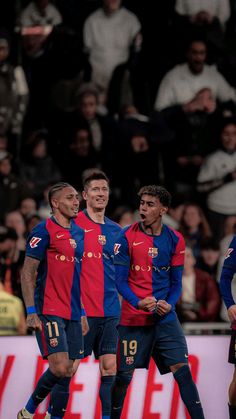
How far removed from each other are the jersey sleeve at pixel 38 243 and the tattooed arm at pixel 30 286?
0.04 meters

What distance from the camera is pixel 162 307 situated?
8906mm

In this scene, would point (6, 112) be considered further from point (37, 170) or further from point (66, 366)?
point (66, 366)

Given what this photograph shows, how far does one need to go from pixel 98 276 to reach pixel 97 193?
74 centimetres

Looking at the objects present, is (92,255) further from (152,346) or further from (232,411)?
(232,411)

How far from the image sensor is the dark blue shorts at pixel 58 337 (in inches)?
348

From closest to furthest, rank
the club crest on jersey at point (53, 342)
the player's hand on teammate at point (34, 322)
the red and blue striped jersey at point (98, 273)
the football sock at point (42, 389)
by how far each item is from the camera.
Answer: the player's hand on teammate at point (34, 322)
the club crest on jersey at point (53, 342)
the football sock at point (42, 389)
the red and blue striped jersey at point (98, 273)

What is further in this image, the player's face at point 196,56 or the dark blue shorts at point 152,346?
the player's face at point 196,56

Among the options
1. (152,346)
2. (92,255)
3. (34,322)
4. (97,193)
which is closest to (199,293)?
(92,255)

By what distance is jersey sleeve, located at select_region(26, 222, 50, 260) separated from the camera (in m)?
8.88

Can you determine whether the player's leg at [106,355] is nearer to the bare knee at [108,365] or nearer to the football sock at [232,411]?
the bare knee at [108,365]

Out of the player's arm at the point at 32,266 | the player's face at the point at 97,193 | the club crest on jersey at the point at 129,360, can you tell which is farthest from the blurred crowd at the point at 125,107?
the player's arm at the point at 32,266

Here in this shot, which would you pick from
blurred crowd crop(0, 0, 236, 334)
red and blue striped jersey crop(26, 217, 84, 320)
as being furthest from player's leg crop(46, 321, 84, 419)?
blurred crowd crop(0, 0, 236, 334)

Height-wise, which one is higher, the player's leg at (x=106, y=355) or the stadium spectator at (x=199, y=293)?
the player's leg at (x=106, y=355)

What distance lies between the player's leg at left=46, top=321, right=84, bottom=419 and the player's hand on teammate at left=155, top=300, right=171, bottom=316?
26.8 inches
